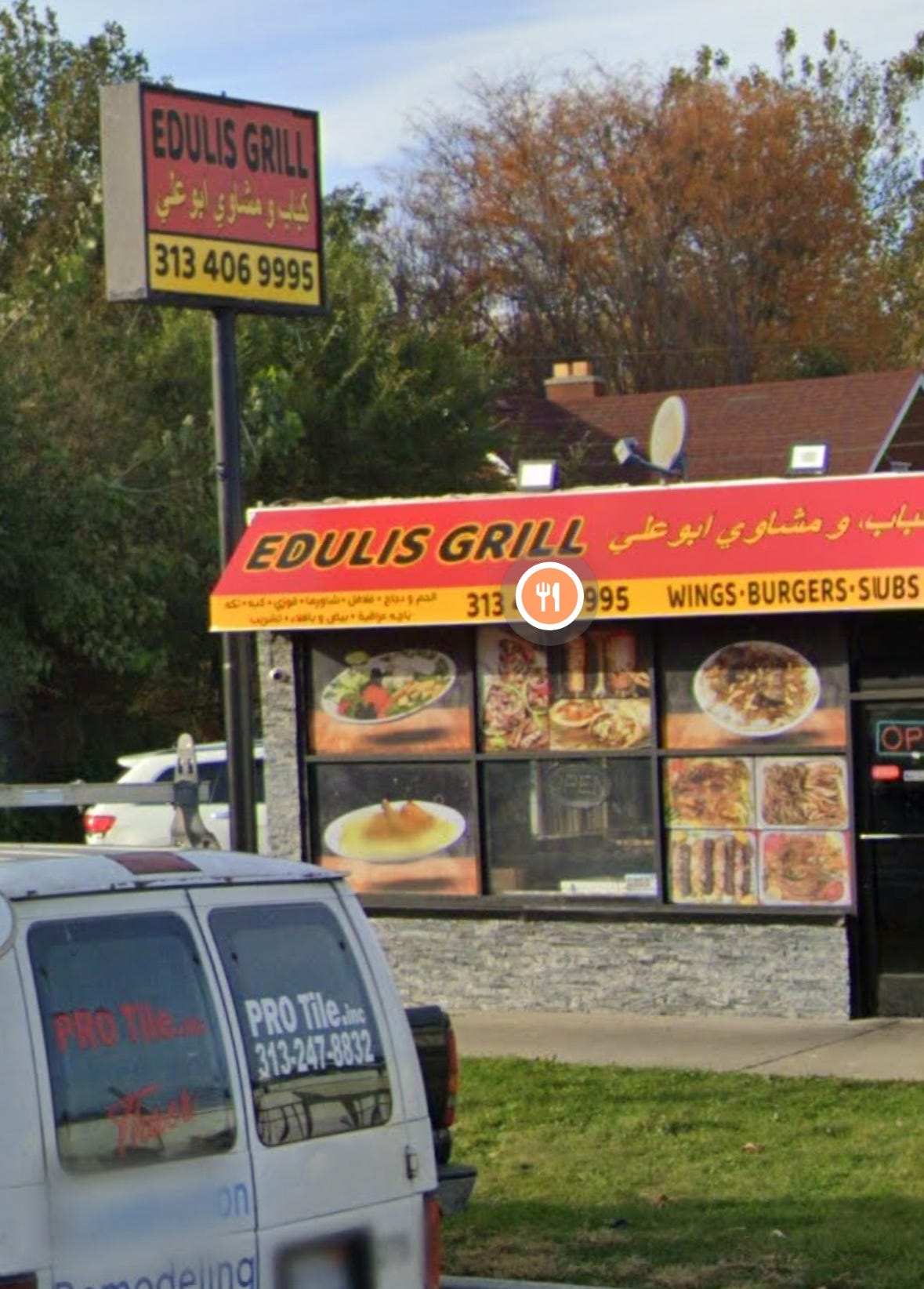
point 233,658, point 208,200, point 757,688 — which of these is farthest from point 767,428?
point 233,658

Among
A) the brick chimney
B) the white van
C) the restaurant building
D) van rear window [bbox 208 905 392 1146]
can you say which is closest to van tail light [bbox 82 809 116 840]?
the restaurant building

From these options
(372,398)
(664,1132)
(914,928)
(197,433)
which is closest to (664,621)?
(914,928)

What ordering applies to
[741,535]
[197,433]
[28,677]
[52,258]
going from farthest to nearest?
1. [52,258]
2. [197,433]
3. [28,677]
4. [741,535]

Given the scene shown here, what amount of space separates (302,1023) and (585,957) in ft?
28.1

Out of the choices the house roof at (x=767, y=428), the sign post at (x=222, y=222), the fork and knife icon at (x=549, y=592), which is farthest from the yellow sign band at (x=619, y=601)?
the house roof at (x=767, y=428)

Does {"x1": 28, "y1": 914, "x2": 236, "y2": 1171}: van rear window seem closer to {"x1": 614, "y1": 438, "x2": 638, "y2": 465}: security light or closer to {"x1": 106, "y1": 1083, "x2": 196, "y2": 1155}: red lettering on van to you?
{"x1": 106, "y1": 1083, "x2": 196, "y2": 1155}: red lettering on van

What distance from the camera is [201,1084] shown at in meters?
5.15

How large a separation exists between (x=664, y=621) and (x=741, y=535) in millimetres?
925

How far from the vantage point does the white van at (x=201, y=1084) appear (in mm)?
4832

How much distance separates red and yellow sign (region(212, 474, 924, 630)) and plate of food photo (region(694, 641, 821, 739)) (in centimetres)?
60

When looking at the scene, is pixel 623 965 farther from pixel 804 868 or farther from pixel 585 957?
pixel 804 868

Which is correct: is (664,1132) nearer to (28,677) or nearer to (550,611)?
(550,611)

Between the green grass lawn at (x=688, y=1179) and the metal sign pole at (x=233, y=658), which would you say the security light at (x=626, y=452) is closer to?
the metal sign pole at (x=233, y=658)

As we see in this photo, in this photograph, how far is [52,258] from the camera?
32594 millimetres
